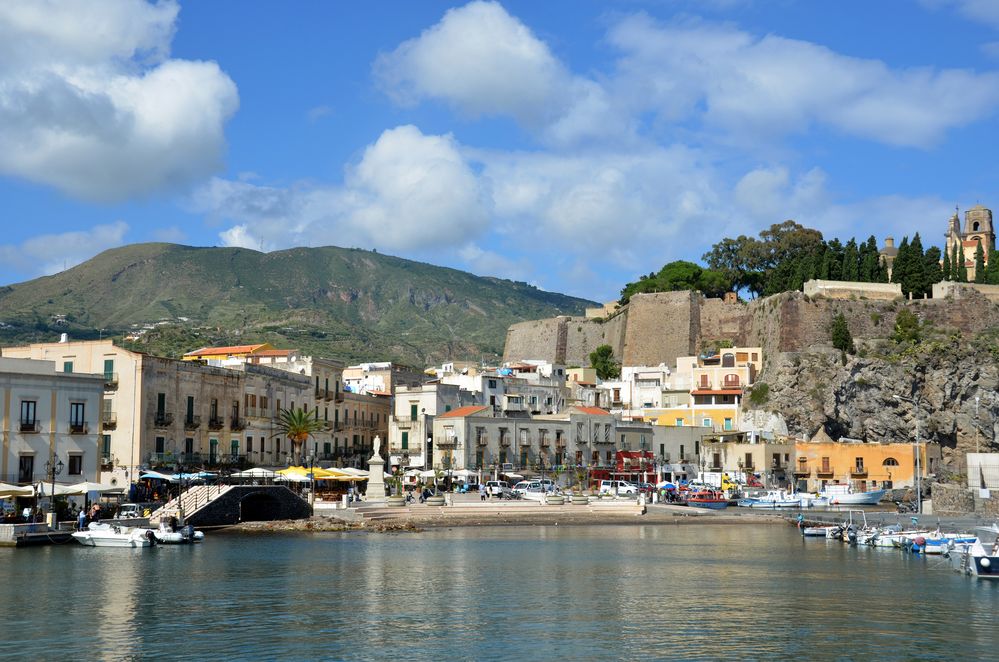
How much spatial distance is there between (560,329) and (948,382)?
41698mm

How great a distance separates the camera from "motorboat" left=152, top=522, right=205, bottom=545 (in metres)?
47.9

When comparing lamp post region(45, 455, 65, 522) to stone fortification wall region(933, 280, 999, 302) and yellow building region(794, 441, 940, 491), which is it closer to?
yellow building region(794, 441, 940, 491)

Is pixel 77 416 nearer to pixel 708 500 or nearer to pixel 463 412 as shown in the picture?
pixel 463 412

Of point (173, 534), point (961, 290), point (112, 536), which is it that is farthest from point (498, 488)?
point (961, 290)

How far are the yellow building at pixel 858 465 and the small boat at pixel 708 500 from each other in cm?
1392

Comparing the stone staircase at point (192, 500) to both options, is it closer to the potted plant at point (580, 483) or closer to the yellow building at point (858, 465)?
the potted plant at point (580, 483)

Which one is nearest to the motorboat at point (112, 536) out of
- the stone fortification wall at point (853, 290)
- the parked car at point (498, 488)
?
the parked car at point (498, 488)

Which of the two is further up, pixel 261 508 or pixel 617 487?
pixel 617 487

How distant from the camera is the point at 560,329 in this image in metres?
123

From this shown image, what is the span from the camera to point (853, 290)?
104250 mm

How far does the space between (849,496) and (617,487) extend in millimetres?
16163

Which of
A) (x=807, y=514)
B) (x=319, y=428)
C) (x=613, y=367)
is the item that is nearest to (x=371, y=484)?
(x=319, y=428)

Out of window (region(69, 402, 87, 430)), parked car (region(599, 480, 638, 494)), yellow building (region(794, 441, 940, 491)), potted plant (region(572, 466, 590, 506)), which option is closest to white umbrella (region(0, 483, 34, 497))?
window (region(69, 402, 87, 430))

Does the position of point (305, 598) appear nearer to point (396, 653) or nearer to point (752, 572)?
point (396, 653)
